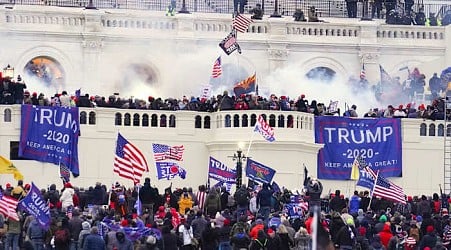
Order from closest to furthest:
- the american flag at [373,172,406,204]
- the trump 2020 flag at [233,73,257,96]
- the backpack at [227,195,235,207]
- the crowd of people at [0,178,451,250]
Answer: the crowd of people at [0,178,451,250] → the backpack at [227,195,235,207] → the american flag at [373,172,406,204] → the trump 2020 flag at [233,73,257,96]

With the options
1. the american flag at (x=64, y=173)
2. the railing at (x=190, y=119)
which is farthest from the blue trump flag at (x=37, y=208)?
the railing at (x=190, y=119)

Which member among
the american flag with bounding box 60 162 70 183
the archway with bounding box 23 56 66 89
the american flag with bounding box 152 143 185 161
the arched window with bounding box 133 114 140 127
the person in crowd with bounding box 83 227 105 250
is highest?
the archway with bounding box 23 56 66 89

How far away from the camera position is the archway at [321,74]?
75.8m

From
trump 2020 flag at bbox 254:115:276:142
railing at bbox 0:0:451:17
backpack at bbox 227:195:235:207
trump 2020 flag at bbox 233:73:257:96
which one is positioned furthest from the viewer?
railing at bbox 0:0:451:17

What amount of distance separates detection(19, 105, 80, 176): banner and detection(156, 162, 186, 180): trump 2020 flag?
351 centimetres

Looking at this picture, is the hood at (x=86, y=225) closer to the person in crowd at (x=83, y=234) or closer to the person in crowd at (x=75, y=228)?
the person in crowd at (x=83, y=234)

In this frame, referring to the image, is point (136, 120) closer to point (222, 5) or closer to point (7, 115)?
point (7, 115)

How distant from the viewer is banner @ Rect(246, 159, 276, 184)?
58.9 metres

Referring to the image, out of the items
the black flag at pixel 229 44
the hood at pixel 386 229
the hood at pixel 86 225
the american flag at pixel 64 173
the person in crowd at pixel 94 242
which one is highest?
the black flag at pixel 229 44

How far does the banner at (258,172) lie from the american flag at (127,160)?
3055mm

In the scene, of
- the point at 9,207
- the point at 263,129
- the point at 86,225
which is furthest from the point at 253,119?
the point at 86,225

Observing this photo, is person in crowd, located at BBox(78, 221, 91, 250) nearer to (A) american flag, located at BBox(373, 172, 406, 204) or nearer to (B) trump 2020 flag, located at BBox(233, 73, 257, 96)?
(A) american flag, located at BBox(373, 172, 406, 204)

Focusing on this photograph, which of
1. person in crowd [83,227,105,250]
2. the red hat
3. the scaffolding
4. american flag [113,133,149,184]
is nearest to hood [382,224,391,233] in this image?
the red hat

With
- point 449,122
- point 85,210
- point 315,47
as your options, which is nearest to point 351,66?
Result: point 315,47
